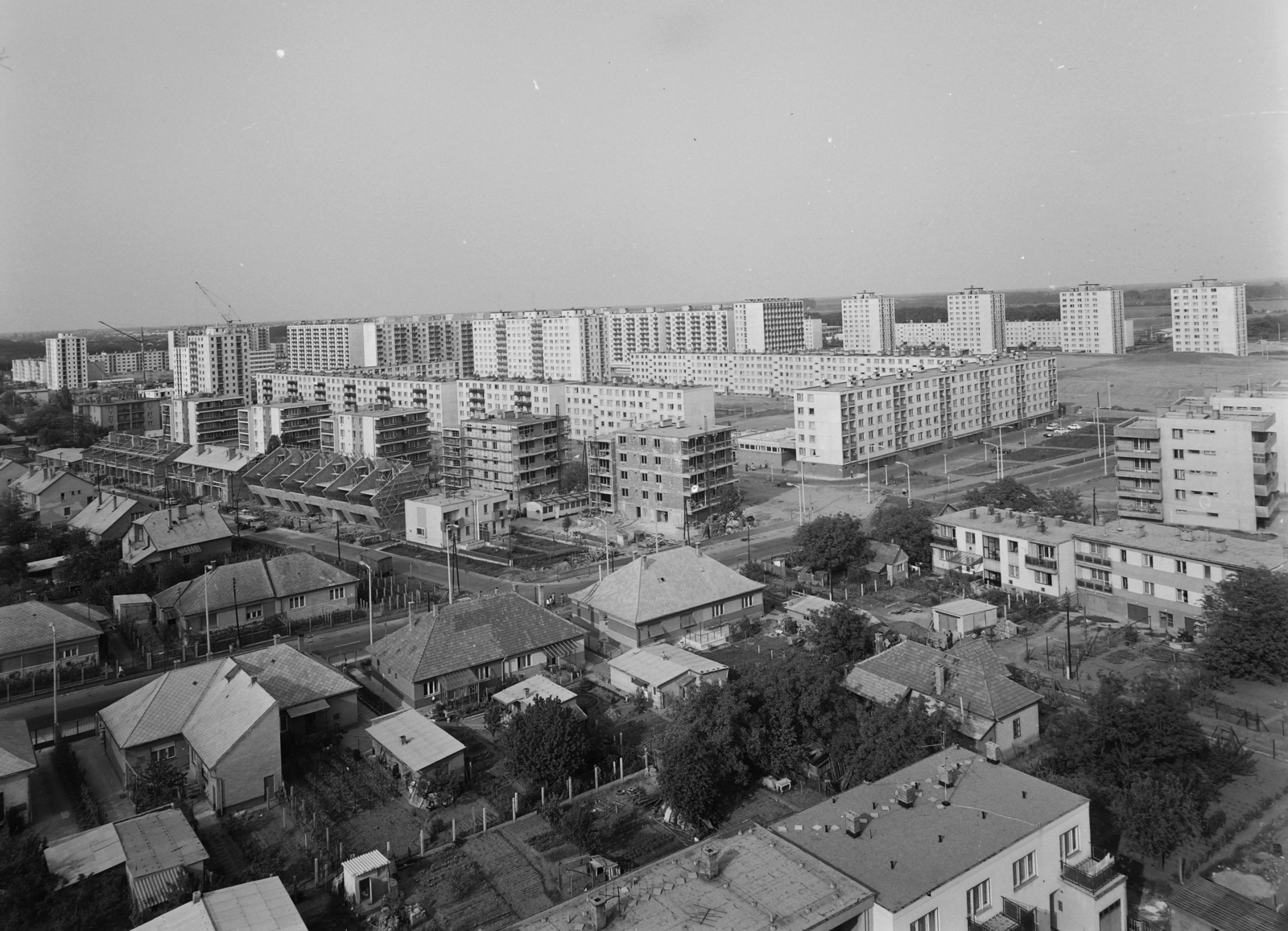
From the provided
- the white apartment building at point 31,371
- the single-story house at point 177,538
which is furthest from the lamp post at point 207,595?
the white apartment building at point 31,371

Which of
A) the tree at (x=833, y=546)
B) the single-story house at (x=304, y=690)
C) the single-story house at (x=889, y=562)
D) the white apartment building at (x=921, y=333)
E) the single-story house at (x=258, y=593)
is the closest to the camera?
the single-story house at (x=304, y=690)

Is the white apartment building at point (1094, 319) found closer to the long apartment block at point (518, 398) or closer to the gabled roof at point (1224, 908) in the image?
the long apartment block at point (518, 398)

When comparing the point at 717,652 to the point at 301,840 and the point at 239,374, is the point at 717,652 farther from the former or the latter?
the point at 239,374

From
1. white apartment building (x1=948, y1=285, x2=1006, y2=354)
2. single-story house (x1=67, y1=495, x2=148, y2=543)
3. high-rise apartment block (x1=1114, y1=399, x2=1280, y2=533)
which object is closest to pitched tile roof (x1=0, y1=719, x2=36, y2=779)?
single-story house (x1=67, y1=495, x2=148, y2=543)

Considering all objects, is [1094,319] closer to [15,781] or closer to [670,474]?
[670,474]

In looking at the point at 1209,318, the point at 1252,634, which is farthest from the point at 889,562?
the point at 1209,318

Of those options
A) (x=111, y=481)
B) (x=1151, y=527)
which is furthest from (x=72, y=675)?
(x=111, y=481)
